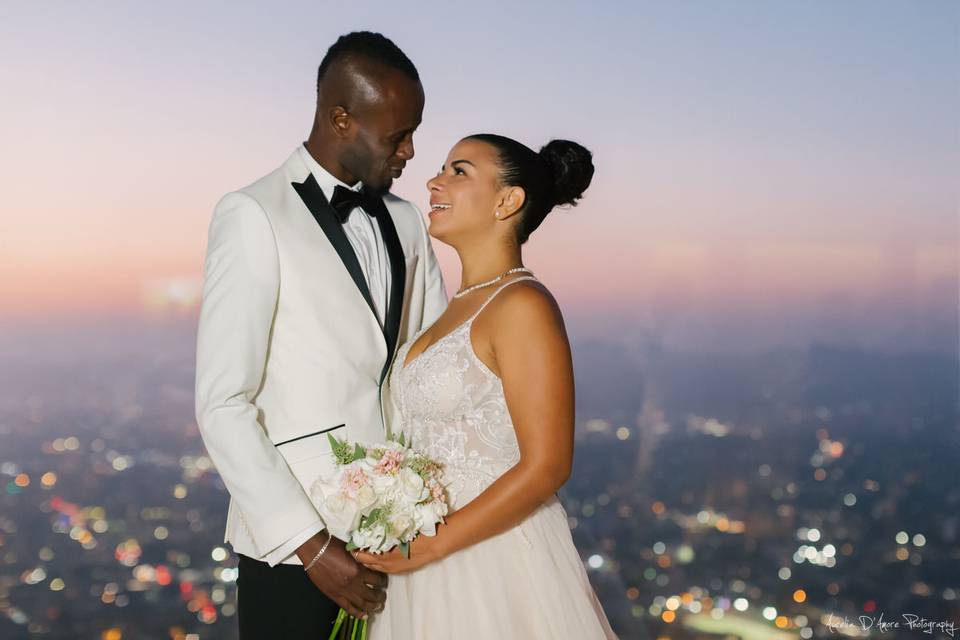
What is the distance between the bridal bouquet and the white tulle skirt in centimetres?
21

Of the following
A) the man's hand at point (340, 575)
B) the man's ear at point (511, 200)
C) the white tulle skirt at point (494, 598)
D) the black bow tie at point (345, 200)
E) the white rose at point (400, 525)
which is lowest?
the white tulle skirt at point (494, 598)

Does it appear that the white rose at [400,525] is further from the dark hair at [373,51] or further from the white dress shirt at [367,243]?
the dark hair at [373,51]

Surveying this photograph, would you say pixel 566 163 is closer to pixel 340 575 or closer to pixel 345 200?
pixel 345 200

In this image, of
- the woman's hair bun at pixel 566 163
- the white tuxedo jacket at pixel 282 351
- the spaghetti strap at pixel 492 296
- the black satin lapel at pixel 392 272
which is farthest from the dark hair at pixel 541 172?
the white tuxedo jacket at pixel 282 351

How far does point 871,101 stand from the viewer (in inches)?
256

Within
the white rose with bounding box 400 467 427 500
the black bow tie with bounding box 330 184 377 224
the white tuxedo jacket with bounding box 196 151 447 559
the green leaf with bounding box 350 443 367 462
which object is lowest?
the white rose with bounding box 400 467 427 500

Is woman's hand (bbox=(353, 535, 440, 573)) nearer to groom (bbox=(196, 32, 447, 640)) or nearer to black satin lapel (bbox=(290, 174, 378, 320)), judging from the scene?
groom (bbox=(196, 32, 447, 640))

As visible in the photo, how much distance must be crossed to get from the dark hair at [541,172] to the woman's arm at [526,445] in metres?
0.39

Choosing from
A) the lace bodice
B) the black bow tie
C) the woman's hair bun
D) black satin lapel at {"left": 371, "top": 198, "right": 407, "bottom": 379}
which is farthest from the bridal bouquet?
A: the woman's hair bun

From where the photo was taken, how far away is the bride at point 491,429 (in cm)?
211

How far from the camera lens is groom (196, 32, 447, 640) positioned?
2012 millimetres

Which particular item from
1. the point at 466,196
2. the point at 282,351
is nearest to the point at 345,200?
the point at 466,196

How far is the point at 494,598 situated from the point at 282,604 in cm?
49

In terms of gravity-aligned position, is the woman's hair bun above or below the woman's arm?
above
